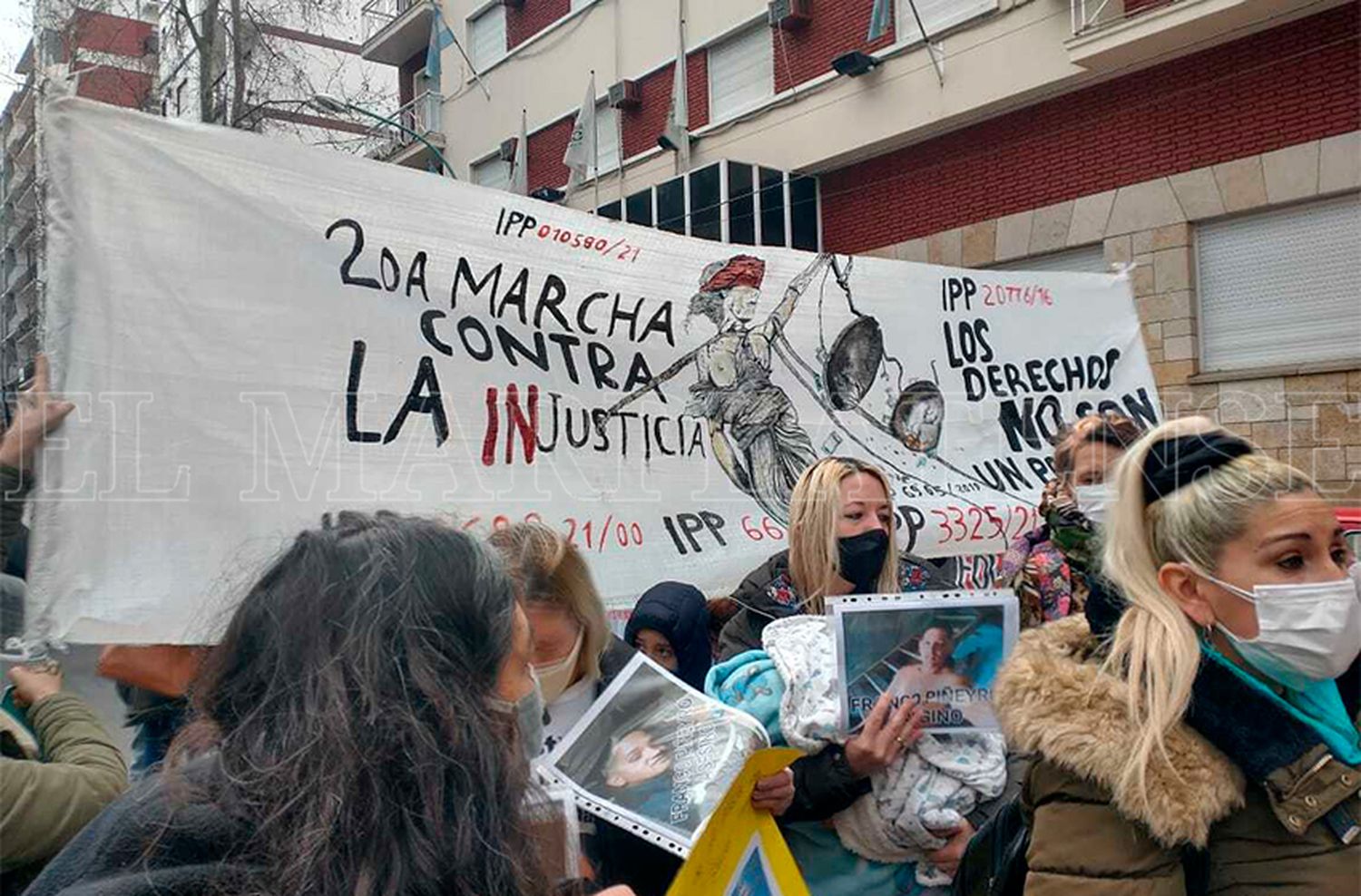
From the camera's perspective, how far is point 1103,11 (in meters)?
9.59

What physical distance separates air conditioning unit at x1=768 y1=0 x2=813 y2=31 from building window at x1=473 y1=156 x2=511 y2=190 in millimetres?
6694

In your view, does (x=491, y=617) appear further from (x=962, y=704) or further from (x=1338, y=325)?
A: (x=1338, y=325)

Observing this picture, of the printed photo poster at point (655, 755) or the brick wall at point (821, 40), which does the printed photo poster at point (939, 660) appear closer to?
the printed photo poster at point (655, 755)

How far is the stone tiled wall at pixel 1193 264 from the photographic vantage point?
27.6ft

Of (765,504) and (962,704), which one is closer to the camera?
(962,704)

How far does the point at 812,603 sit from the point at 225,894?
200 cm

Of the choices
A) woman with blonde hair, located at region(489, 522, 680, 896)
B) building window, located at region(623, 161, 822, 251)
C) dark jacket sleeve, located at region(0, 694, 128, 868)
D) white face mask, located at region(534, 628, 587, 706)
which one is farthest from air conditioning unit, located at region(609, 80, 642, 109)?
dark jacket sleeve, located at region(0, 694, 128, 868)

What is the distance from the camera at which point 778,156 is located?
12781 millimetres

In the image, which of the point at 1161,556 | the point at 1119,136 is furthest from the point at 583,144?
the point at 1161,556

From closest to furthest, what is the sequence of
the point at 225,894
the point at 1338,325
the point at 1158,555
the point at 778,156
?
the point at 225,894
the point at 1158,555
the point at 1338,325
the point at 778,156

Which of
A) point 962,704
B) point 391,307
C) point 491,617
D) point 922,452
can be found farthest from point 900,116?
point 491,617

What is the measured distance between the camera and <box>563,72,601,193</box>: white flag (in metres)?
14.6

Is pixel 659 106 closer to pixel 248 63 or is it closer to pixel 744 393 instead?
pixel 248 63

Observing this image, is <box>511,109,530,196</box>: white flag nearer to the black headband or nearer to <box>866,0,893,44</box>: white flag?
<box>866,0,893,44</box>: white flag
